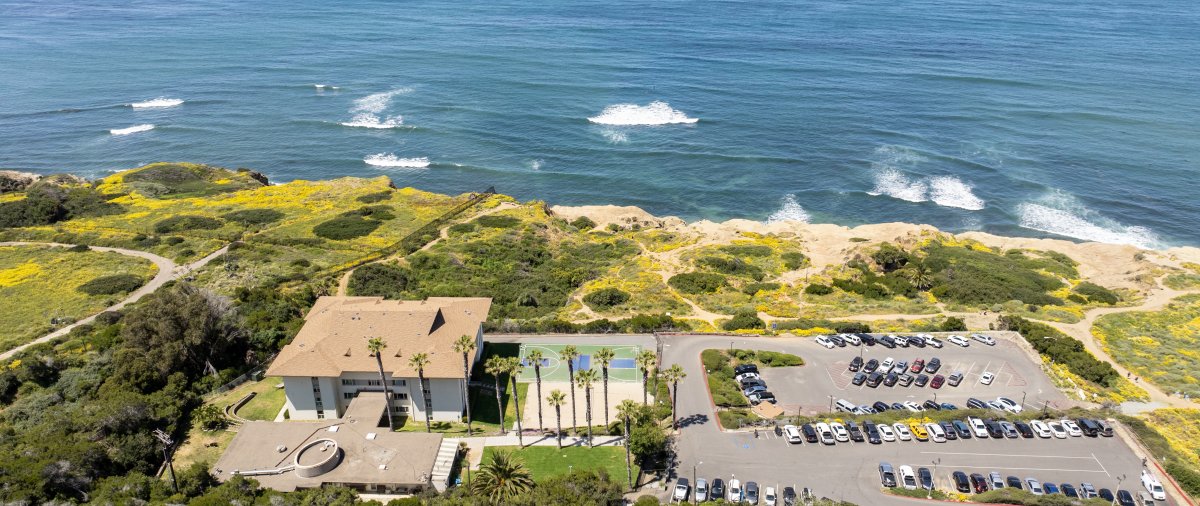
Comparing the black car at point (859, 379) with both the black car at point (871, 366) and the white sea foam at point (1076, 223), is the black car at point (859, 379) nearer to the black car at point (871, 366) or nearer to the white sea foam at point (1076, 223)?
the black car at point (871, 366)

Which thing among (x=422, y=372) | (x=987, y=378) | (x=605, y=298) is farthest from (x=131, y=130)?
(x=987, y=378)

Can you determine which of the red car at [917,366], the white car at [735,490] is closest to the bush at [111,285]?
the white car at [735,490]

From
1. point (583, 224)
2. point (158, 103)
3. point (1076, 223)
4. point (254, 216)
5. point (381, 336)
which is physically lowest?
point (1076, 223)

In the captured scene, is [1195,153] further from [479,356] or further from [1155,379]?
[479,356]

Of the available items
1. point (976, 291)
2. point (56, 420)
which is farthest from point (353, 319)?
point (976, 291)

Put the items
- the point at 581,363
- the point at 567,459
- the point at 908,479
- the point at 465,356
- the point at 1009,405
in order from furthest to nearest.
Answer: the point at 581,363 → the point at 1009,405 → the point at 567,459 → the point at 465,356 → the point at 908,479

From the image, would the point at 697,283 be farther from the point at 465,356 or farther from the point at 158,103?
the point at 158,103
